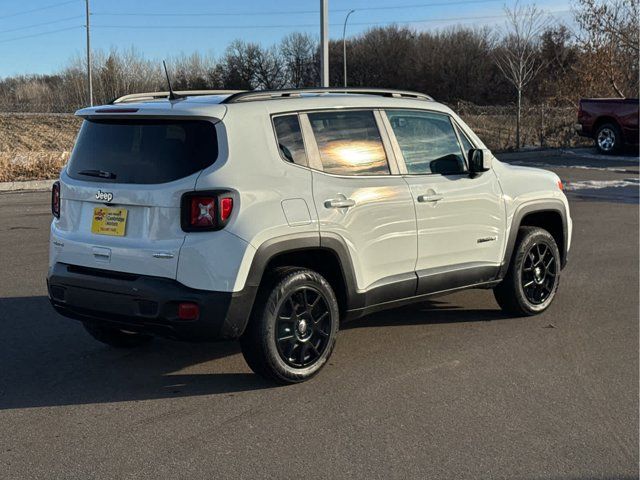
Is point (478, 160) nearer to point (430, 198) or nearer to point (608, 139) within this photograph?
point (430, 198)

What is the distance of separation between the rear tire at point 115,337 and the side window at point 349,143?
189cm

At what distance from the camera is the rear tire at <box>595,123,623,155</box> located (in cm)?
2481

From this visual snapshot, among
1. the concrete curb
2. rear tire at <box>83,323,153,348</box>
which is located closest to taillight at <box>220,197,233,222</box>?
rear tire at <box>83,323,153,348</box>

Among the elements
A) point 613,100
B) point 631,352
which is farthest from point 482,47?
point 631,352

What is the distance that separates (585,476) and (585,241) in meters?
7.34

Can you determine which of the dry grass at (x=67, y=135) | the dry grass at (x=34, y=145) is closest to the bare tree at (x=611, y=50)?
the dry grass at (x=67, y=135)

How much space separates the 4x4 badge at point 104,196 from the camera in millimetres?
4905

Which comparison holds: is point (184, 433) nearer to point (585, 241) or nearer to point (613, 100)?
point (585, 241)

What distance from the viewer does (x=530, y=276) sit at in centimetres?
675

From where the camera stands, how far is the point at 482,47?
79.1 metres

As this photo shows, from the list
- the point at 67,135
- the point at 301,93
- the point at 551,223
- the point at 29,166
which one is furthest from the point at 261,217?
the point at 67,135

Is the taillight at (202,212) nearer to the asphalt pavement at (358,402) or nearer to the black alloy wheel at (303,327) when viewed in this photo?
the black alloy wheel at (303,327)

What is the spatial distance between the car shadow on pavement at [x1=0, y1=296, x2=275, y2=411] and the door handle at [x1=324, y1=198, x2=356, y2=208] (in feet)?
4.01

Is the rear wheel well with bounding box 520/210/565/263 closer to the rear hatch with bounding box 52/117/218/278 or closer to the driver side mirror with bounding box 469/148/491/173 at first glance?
the driver side mirror with bounding box 469/148/491/173
